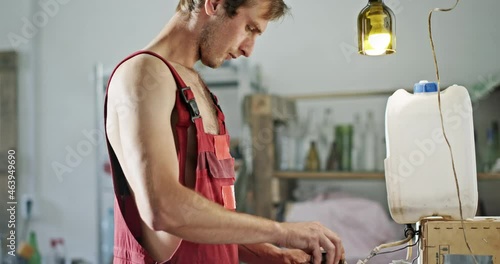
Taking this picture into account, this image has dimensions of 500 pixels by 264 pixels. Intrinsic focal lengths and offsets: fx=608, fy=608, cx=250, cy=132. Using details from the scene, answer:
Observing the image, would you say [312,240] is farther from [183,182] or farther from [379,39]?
[379,39]

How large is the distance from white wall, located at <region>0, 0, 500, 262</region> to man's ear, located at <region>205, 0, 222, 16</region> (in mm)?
2038

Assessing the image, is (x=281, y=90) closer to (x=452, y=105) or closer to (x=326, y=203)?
(x=326, y=203)

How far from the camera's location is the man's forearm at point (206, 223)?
41.2 inches

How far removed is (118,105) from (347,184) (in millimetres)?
2281

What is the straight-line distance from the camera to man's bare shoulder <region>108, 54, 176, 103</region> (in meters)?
1.09

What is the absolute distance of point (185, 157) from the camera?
1185 millimetres

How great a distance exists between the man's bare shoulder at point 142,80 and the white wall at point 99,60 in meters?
2.23

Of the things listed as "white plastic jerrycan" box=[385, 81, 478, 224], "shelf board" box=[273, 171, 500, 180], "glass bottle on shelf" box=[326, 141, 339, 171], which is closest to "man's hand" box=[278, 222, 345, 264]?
"white plastic jerrycan" box=[385, 81, 478, 224]

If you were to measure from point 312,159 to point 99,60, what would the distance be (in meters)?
1.40

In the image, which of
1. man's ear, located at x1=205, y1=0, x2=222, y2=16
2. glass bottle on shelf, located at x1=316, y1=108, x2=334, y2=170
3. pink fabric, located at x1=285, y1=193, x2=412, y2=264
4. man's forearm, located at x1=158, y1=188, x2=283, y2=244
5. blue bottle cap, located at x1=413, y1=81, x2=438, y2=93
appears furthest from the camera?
glass bottle on shelf, located at x1=316, y1=108, x2=334, y2=170

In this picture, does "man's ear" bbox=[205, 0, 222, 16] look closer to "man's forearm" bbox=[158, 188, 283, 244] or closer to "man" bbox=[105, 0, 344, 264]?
"man" bbox=[105, 0, 344, 264]

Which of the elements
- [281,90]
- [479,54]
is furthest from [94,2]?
[479,54]

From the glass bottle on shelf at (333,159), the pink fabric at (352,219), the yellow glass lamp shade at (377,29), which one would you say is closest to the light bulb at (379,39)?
the yellow glass lamp shade at (377,29)

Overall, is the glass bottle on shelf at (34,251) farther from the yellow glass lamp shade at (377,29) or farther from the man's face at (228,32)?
the yellow glass lamp shade at (377,29)
